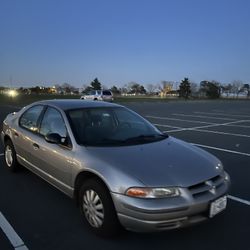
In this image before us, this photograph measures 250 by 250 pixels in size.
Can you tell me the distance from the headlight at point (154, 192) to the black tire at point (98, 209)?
338 millimetres

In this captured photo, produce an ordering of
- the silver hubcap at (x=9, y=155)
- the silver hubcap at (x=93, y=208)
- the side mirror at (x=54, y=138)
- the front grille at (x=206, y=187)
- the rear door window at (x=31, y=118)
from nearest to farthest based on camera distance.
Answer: the front grille at (x=206, y=187), the silver hubcap at (x=93, y=208), the side mirror at (x=54, y=138), the rear door window at (x=31, y=118), the silver hubcap at (x=9, y=155)

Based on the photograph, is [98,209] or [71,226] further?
[71,226]

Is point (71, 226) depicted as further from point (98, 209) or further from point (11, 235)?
point (11, 235)

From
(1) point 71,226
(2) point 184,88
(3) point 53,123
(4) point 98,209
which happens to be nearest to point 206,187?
(4) point 98,209

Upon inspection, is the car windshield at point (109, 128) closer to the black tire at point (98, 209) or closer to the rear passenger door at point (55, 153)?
the rear passenger door at point (55, 153)

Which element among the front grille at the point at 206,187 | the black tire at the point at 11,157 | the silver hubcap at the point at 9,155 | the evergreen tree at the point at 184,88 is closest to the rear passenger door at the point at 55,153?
the black tire at the point at 11,157

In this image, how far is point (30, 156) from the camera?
17.6 ft

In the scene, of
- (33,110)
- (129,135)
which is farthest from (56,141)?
(33,110)

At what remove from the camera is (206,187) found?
362 cm

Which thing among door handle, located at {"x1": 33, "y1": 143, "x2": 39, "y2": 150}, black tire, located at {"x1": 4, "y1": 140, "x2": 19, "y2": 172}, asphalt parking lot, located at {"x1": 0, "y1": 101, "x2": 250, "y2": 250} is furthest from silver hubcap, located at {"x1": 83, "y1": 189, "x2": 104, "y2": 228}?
black tire, located at {"x1": 4, "y1": 140, "x2": 19, "y2": 172}

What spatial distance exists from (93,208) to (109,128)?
1267mm

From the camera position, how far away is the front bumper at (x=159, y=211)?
3.34 m

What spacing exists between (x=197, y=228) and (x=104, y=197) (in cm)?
114

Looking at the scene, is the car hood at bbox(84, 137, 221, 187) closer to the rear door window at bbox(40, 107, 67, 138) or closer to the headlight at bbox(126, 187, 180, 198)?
the headlight at bbox(126, 187, 180, 198)
